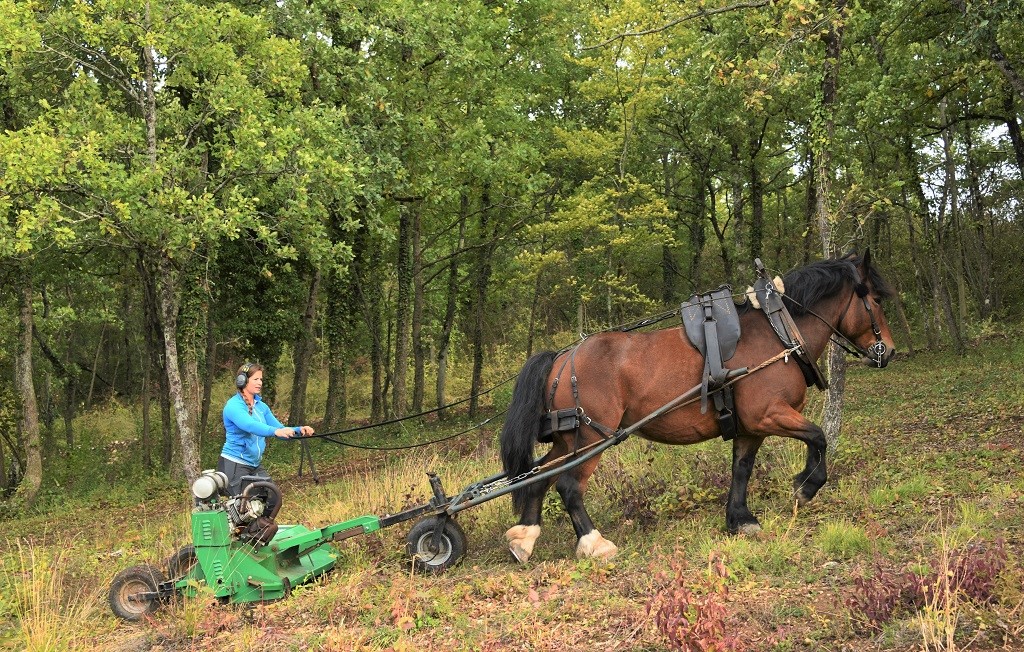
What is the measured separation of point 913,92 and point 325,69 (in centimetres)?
1037

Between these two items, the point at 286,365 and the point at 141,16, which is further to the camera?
the point at 286,365

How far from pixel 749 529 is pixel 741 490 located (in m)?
0.31

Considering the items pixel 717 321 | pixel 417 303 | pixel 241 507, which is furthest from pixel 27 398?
pixel 717 321

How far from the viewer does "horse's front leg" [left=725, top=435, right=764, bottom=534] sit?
6.34 metres

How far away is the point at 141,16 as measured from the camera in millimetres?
11570

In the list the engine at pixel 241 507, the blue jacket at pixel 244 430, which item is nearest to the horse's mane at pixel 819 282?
the blue jacket at pixel 244 430

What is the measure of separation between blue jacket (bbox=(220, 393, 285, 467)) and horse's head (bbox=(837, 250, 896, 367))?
15.8 feet

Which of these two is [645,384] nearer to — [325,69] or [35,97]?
[325,69]

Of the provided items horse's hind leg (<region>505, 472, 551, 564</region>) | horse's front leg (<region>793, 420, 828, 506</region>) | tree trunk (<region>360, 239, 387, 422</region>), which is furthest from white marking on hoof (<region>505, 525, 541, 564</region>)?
tree trunk (<region>360, 239, 387, 422</region>)

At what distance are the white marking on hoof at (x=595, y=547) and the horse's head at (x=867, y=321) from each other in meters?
2.74

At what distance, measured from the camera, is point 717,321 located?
650 cm

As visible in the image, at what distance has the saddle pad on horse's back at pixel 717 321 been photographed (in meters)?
6.42

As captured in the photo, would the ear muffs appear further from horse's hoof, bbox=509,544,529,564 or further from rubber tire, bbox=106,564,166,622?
horse's hoof, bbox=509,544,529,564

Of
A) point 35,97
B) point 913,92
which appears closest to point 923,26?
point 913,92
